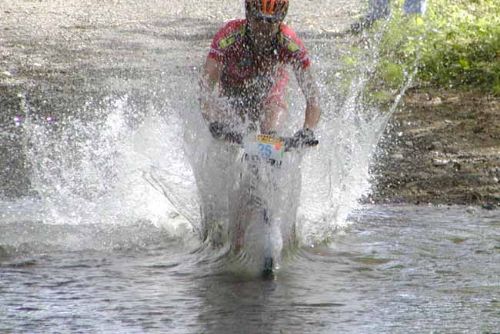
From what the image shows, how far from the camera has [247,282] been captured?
6844mm

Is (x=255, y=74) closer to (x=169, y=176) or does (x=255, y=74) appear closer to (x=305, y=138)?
(x=305, y=138)

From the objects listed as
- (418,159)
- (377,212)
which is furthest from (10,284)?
(418,159)

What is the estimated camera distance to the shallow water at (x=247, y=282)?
6.02 m

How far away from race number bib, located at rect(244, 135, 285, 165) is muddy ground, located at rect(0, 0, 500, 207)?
2702mm

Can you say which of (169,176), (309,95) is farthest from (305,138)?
(169,176)

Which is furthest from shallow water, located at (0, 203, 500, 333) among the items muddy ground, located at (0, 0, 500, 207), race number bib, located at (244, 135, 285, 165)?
muddy ground, located at (0, 0, 500, 207)

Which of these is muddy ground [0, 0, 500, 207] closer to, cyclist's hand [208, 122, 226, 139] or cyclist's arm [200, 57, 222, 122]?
cyclist's arm [200, 57, 222, 122]

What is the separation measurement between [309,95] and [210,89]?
625 mm

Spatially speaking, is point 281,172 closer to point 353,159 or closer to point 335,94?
point 353,159

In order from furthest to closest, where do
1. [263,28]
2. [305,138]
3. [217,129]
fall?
[263,28] < [217,129] < [305,138]

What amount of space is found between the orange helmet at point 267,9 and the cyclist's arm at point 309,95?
425mm

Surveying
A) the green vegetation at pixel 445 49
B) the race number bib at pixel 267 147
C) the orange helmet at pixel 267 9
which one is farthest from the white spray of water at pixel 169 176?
the green vegetation at pixel 445 49

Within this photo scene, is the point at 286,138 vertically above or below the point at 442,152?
above

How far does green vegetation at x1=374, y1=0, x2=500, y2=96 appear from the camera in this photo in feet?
42.3
